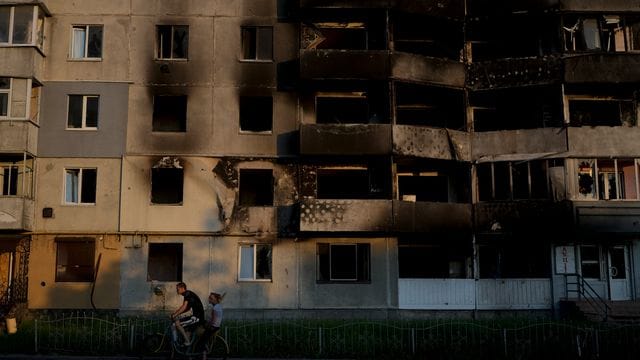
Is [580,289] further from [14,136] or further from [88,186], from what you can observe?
[14,136]

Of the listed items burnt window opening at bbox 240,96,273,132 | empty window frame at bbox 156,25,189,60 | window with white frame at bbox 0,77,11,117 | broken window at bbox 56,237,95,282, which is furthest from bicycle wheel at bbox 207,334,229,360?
window with white frame at bbox 0,77,11,117

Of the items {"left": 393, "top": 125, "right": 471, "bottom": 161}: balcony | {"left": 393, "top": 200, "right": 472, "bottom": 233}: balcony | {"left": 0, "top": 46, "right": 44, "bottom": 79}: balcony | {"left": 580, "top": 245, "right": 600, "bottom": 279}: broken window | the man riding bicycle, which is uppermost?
{"left": 0, "top": 46, "right": 44, "bottom": 79}: balcony

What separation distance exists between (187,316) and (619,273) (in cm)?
1990

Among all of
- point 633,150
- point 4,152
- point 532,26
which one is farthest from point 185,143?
point 633,150

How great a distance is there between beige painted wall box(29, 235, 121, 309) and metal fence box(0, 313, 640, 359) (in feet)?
21.2

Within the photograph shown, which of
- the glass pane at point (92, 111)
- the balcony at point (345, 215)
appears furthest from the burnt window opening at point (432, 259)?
the glass pane at point (92, 111)

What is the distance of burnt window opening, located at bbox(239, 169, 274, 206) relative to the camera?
2855 cm

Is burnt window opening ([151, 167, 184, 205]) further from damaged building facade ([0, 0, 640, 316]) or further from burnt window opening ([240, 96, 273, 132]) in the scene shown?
burnt window opening ([240, 96, 273, 132])

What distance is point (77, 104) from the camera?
2861 cm

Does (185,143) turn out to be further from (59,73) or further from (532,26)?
(532,26)

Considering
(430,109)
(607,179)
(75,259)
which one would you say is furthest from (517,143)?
(75,259)

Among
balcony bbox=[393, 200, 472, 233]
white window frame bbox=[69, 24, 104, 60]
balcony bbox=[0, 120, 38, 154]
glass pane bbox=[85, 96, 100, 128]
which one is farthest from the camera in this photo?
white window frame bbox=[69, 24, 104, 60]

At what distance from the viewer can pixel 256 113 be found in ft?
95.5

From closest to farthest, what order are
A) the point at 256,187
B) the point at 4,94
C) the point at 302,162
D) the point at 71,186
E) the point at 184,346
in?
the point at 184,346, the point at 4,94, the point at 71,186, the point at 302,162, the point at 256,187
